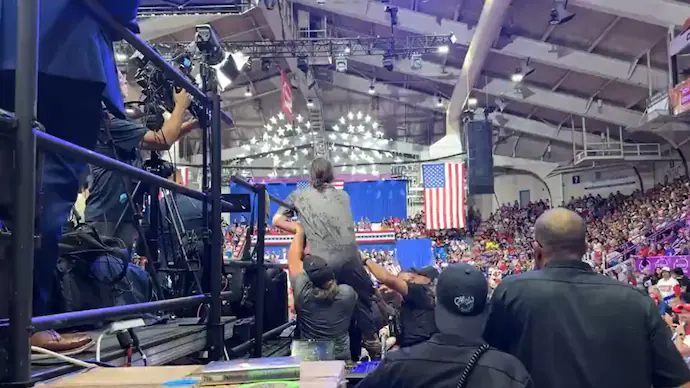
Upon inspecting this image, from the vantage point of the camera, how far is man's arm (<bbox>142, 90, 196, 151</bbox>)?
216cm

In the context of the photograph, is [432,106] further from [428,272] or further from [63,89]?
[63,89]

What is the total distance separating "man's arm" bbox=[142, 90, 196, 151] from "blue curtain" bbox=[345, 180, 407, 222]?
53.0 ft

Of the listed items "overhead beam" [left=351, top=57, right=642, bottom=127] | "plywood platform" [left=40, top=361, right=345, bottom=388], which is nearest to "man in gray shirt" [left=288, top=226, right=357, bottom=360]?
"plywood platform" [left=40, top=361, right=345, bottom=388]

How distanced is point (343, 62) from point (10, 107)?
12071mm

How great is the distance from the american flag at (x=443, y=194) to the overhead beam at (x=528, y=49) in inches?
141

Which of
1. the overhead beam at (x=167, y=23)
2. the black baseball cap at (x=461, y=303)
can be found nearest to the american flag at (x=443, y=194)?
the overhead beam at (x=167, y=23)

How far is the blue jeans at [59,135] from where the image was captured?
1.45 m

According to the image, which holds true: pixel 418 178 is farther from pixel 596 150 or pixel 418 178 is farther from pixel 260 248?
pixel 260 248

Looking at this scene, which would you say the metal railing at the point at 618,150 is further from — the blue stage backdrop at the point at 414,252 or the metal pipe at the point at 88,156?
the metal pipe at the point at 88,156

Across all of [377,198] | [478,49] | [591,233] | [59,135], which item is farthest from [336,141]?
[59,135]

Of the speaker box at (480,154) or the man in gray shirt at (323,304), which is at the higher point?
the speaker box at (480,154)

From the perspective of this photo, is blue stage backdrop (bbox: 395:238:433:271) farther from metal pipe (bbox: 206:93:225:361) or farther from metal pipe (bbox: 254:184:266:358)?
metal pipe (bbox: 206:93:225:361)

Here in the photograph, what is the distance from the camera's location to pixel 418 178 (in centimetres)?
2016

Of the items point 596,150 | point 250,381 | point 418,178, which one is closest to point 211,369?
point 250,381
